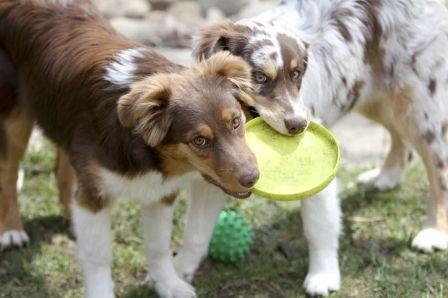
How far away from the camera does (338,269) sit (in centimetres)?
547

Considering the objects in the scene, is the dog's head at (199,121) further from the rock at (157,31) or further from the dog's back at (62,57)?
the rock at (157,31)

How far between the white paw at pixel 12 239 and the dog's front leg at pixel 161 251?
3.53 feet

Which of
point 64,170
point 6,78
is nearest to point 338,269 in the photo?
point 64,170

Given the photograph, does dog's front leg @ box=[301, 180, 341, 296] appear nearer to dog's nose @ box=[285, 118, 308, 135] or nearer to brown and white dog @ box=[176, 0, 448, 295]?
brown and white dog @ box=[176, 0, 448, 295]

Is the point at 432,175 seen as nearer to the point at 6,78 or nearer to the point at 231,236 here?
the point at 231,236

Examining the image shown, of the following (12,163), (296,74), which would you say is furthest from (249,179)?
(12,163)

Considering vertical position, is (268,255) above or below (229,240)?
below

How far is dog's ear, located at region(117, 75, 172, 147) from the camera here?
13.6 ft

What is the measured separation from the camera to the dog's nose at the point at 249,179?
13.5ft

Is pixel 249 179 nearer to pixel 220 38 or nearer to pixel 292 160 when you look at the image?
pixel 292 160

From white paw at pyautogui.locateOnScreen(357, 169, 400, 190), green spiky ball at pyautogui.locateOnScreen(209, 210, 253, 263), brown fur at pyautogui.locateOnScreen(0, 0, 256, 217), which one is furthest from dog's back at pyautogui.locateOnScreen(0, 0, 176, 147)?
white paw at pyautogui.locateOnScreen(357, 169, 400, 190)

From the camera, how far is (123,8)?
31.0ft

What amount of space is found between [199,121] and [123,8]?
560 centimetres

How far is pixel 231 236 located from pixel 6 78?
1.84m
